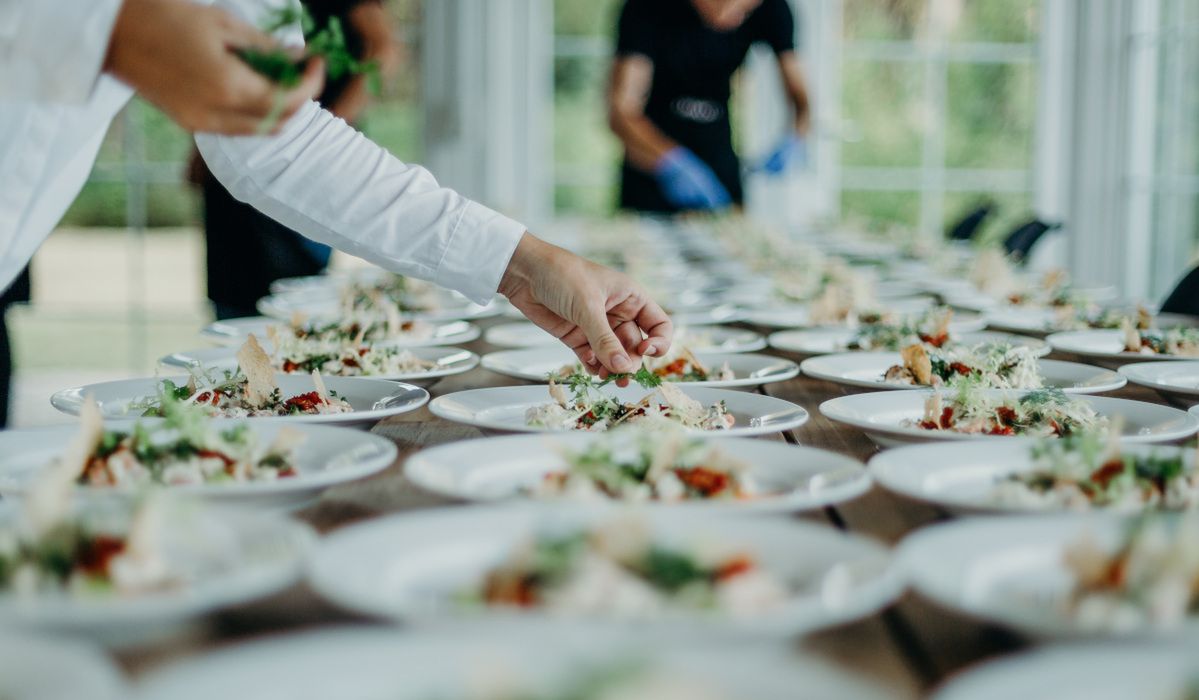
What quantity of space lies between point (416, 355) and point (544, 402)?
1.44 feet

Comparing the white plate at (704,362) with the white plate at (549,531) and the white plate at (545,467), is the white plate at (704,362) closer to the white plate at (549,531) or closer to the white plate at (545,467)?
the white plate at (545,467)

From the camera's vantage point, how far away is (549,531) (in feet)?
2.33

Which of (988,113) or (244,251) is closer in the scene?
(244,251)

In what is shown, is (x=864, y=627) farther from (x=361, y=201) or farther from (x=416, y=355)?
(x=416, y=355)

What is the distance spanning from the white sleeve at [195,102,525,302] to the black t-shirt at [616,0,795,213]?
3.41 meters

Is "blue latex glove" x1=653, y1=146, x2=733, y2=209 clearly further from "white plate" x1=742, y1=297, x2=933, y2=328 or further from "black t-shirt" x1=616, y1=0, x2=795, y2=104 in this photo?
"white plate" x1=742, y1=297, x2=933, y2=328

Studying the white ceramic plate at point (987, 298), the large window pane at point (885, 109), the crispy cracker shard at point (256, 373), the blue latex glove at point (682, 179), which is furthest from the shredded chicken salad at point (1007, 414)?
the large window pane at point (885, 109)

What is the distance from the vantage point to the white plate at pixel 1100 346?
5.79ft

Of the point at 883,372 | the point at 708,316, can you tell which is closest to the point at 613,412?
the point at 883,372

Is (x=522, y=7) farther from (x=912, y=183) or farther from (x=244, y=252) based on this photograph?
(x=244, y=252)

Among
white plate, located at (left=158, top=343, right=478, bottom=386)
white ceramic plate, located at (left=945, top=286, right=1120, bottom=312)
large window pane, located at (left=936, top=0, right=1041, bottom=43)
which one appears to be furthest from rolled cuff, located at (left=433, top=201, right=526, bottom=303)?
large window pane, located at (left=936, top=0, right=1041, bottom=43)

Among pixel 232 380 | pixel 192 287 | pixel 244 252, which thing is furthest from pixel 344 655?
pixel 192 287

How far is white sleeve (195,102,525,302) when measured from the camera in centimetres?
155

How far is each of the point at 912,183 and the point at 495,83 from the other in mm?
2278
